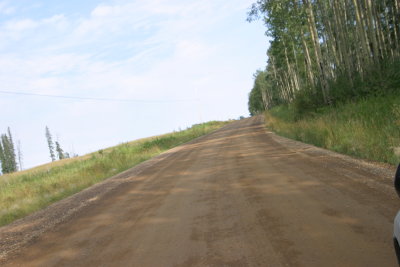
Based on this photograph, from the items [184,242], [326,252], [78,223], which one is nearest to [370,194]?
[326,252]

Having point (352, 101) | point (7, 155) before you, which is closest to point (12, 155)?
point (7, 155)

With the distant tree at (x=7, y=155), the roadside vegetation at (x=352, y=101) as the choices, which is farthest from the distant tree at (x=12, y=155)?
the roadside vegetation at (x=352, y=101)

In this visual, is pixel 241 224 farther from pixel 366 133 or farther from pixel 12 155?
pixel 12 155

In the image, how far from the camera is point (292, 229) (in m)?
4.22

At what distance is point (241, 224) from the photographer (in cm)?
473

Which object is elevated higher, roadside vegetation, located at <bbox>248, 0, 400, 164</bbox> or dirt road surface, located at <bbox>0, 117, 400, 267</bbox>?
roadside vegetation, located at <bbox>248, 0, 400, 164</bbox>

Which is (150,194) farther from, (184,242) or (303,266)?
(303,266)

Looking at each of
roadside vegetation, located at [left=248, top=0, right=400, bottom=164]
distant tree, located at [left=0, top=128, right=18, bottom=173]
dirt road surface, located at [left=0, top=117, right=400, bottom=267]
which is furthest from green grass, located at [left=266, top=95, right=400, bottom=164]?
distant tree, located at [left=0, top=128, right=18, bottom=173]

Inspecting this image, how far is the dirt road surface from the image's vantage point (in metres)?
3.62

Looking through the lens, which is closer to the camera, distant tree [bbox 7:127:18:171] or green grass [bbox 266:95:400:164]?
green grass [bbox 266:95:400:164]

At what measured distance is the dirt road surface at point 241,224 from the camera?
3623 millimetres

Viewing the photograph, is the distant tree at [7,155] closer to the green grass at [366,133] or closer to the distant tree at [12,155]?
the distant tree at [12,155]

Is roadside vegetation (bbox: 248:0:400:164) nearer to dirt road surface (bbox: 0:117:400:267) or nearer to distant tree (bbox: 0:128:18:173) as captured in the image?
dirt road surface (bbox: 0:117:400:267)

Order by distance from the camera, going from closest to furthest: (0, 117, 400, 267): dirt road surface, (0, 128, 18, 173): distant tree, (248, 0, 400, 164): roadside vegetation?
(0, 117, 400, 267): dirt road surface
(248, 0, 400, 164): roadside vegetation
(0, 128, 18, 173): distant tree
